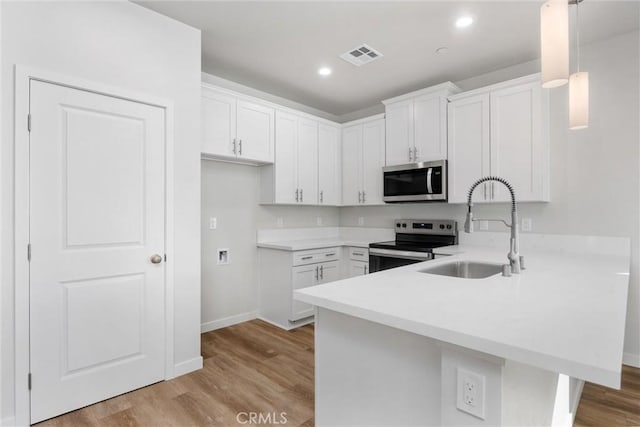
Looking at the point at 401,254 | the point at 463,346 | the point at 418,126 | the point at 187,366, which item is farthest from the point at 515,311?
the point at 418,126

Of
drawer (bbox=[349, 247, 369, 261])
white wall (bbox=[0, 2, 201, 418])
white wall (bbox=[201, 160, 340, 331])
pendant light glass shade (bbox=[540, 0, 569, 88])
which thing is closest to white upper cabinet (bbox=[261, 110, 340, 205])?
white wall (bbox=[201, 160, 340, 331])

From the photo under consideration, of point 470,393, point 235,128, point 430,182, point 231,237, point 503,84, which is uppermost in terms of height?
point 503,84

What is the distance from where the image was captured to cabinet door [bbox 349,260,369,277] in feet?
12.7

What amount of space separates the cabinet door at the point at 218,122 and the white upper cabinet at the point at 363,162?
1596mm

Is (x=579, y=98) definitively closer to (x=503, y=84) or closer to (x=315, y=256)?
(x=503, y=84)

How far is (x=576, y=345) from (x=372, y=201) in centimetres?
328

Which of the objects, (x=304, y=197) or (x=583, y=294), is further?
(x=304, y=197)

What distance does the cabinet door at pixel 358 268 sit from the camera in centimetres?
388

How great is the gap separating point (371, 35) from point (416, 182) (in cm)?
153

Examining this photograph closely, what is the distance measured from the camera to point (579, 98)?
185 cm

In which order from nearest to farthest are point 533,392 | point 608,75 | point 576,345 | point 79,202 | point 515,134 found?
point 576,345 → point 533,392 → point 79,202 → point 608,75 → point 515,134

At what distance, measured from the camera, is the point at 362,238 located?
180 inches

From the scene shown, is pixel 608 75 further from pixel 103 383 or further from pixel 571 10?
pixel 103 383

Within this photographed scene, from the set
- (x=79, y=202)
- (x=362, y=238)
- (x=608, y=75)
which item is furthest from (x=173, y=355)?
(x=608, y=75)
